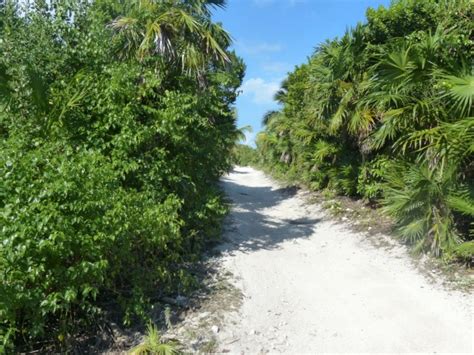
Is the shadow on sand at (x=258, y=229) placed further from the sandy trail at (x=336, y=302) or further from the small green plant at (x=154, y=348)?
the small green plant at (x=154, y=348)

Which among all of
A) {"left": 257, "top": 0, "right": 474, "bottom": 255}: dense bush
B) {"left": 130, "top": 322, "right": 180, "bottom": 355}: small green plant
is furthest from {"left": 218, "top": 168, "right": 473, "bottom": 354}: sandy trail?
{"left": 257, "top": 0, "right": 474, "bottom": 255}: dense bush

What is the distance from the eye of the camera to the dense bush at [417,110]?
6.00m

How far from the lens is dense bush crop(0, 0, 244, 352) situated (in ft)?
13.3

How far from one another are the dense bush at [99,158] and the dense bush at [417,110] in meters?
3.17

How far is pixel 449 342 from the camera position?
175 inches

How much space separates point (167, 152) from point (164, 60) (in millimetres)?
1787

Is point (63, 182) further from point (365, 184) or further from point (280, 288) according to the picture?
point (365, 184)

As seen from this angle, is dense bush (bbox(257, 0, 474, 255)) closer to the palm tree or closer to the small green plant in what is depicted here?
the palm tree

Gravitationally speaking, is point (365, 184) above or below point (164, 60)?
below

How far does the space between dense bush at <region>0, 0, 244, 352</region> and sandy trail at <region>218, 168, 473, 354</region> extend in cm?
122

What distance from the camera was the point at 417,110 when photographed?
656 centimetres

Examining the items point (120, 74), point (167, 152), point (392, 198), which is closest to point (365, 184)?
point (392, 198)

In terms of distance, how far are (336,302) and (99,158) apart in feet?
12.5

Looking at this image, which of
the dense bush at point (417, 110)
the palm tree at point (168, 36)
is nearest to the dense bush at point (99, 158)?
the palm tree at point (168, 36)
